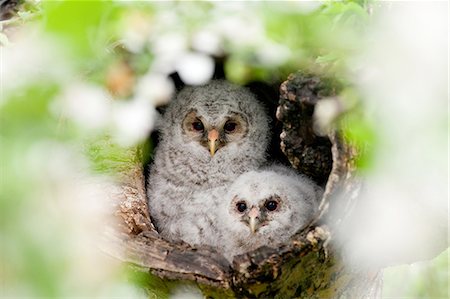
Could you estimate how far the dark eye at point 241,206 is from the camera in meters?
2.89

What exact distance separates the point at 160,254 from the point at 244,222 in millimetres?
751

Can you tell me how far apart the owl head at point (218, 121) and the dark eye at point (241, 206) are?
0.46 m

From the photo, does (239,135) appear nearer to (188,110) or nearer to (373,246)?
(188,110)

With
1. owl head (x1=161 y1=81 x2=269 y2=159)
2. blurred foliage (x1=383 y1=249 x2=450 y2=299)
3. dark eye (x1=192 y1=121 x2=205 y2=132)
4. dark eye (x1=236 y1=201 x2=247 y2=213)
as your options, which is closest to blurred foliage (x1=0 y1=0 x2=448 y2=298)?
owl head (x1=161 y1=81 x2=269 y2=159)

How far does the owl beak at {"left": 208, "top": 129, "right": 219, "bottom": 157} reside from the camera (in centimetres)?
329

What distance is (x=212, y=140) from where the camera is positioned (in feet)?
10.8

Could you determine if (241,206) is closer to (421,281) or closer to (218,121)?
(218,121)

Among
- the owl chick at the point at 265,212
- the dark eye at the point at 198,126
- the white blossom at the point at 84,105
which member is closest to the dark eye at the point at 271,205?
the owl chick at the point at 265,212

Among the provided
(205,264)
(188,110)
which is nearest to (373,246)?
(205,264)

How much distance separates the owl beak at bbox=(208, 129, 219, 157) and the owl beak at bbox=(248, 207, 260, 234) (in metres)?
0.54

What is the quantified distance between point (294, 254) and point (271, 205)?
2.91 feet

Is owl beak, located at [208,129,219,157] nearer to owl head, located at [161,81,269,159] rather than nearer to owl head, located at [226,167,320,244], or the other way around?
owl head, located at [161,81,269,159]

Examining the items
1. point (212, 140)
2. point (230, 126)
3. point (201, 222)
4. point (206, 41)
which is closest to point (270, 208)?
point (201, 222)

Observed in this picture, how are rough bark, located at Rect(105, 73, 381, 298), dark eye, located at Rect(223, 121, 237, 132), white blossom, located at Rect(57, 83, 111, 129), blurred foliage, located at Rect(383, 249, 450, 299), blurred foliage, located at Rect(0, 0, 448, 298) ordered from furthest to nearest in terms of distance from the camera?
1. dark eye, located at Rect(223, 121, 237, 132)
2. blurred foliage, located at Rect(383, 249, 450, 299)
3. rough bark, located at Rect(105, 73, 381, 298)
4. white blossom, located at Rect(57, 83, 111, 129)
5. blurred foliage, located at Rect(0, 0, 448, 298)
